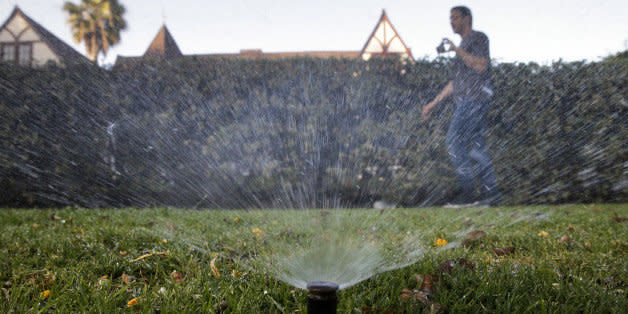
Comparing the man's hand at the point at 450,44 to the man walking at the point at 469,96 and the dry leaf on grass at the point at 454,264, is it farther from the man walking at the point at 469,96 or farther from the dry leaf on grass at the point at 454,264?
the dry leaf on grass at the point at 454,264

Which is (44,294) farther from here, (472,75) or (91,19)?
(91,19)

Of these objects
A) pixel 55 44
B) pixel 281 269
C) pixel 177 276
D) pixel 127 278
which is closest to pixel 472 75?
pixel 281 269

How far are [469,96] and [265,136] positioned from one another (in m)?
3.12

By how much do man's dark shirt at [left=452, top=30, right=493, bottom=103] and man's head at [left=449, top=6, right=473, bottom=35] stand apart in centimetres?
10

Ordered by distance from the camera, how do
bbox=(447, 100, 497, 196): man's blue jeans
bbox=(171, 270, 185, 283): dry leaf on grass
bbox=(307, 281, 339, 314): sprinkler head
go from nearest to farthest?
bbox=(307, 281, 339, 314): sprinkler head < bbox=(171, 270, 185, 283): dry leaf on grass < bbox=(447, 100, 497, 196): man's blue jeans

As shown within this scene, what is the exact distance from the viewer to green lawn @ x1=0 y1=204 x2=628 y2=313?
1491mm

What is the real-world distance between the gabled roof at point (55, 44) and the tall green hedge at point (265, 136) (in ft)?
1.14

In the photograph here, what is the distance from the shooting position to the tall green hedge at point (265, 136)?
19.8 feet

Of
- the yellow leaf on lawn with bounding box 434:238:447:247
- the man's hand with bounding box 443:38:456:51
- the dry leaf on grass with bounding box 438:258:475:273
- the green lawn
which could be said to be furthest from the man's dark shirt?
the dry leaf on grass with bounding box 438:258:475:273

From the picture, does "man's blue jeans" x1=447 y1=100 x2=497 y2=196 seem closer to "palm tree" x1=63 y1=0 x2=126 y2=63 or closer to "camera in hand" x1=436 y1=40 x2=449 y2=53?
"camera in hand" x1=436 y1=40 x2=449 y2=53

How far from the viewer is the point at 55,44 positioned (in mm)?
7590

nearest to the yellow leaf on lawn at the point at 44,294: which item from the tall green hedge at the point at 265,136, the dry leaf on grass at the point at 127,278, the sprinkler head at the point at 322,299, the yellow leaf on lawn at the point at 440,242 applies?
the dry leaf on grass at the point at 127,278

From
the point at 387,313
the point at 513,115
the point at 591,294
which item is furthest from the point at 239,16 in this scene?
the point at 513,115

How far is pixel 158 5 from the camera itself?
11.8ft
